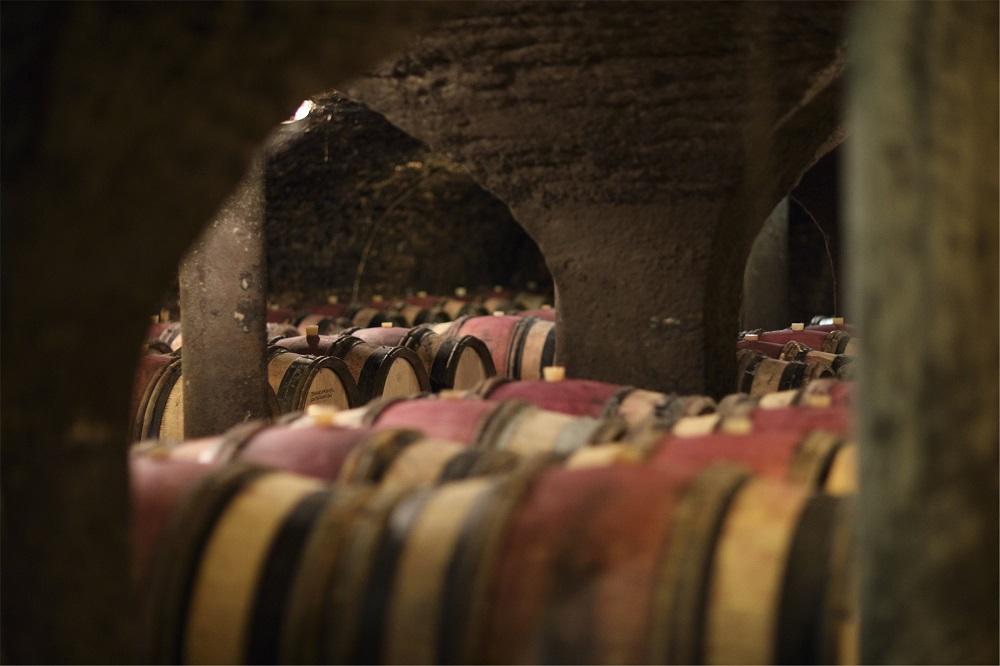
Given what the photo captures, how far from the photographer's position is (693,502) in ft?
7.13

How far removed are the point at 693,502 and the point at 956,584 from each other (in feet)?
1.50

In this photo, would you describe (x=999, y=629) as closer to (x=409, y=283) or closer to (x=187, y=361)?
(x=187, y=361)

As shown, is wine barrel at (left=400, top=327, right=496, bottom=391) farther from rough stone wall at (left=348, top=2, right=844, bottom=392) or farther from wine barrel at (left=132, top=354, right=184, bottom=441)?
wine barrel at (left=132, top=354, right=184, bottom=441)

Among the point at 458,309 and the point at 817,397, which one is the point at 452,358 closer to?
the point at 817,397

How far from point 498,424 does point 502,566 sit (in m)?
1.24

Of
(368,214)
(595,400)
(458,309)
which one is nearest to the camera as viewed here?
(595,400)

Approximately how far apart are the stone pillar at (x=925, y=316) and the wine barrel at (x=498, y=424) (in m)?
1.30

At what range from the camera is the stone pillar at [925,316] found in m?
1.82

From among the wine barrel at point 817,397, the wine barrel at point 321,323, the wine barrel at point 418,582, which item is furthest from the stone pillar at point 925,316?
the wine barrel at point 321,323

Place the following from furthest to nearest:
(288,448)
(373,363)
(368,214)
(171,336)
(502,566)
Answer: (368,214) < (171,336) < (373,363) < (288,448) < (502,566)

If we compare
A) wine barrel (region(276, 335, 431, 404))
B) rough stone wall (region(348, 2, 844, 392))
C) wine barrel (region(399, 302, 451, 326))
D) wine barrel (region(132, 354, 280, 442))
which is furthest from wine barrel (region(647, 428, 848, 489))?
wine barrel (region(399, 302, 451, 326))

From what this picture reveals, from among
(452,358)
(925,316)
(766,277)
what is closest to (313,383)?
(452,358)

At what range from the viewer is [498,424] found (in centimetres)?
337

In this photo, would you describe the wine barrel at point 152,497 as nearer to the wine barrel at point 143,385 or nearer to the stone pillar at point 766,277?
the wine barrel at point 143,385
